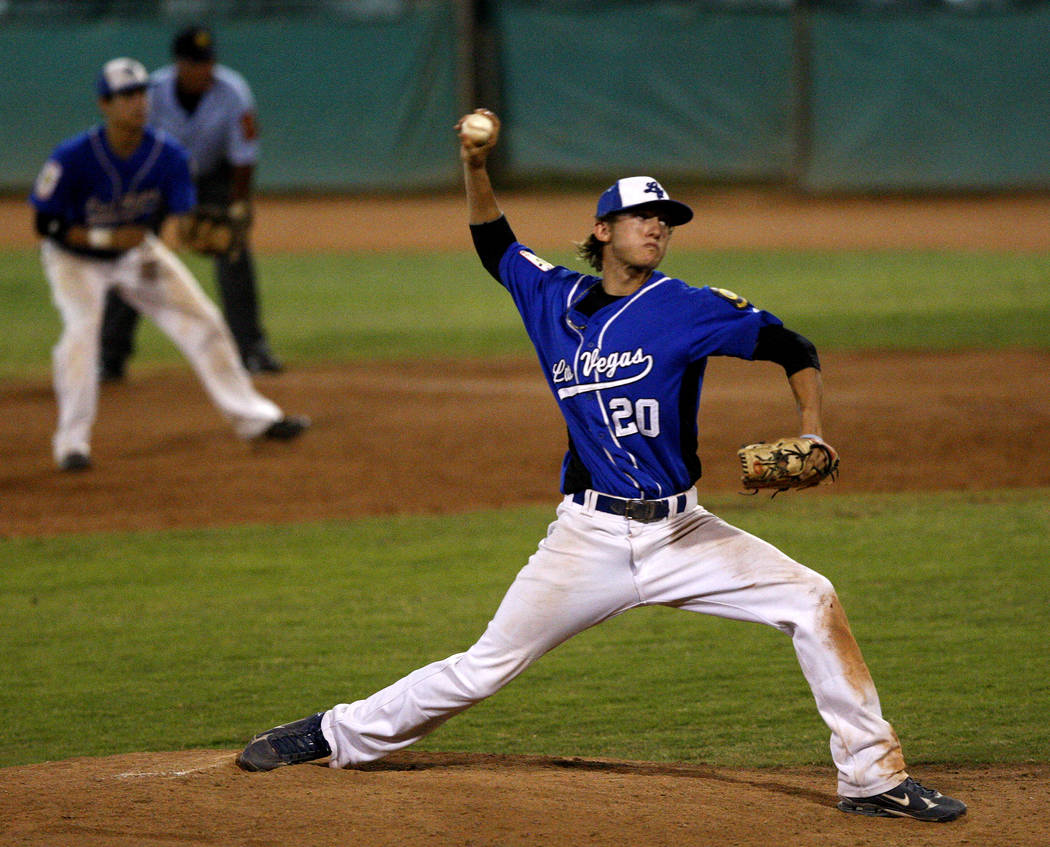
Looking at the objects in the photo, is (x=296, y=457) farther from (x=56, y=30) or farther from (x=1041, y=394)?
(x=56, y=30)

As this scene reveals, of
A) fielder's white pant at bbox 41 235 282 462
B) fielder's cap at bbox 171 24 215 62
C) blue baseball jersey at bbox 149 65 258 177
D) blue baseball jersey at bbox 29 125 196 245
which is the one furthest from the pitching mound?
blue baseball jersey at bbox 149 65 258 177

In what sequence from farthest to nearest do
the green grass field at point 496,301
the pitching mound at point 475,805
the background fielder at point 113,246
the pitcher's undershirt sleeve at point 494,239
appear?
1. the green grass field at point 496,301
2. the background fielder at point 113,246
3. the pitcher's undershirt sleeve at point 494,239
4. the pitching mound at point 475,805

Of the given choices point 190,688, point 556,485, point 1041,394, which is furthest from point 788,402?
point 190,688

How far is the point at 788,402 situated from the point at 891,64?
40.5ft

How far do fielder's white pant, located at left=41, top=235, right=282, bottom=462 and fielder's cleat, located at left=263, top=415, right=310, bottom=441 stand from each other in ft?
0.86

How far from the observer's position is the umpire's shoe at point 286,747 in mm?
4082

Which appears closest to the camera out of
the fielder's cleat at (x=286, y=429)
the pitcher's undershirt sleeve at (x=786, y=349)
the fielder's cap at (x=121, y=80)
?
the pitcher's undershirt sleeve at (x=786, y=349)

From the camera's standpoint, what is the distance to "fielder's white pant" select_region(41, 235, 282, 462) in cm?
832

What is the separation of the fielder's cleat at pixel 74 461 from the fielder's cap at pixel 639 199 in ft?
17.2

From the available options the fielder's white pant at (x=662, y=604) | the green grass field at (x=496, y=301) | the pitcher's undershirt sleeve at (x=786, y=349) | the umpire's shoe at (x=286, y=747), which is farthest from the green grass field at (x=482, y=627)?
the green grass field at (x=496, y=301)

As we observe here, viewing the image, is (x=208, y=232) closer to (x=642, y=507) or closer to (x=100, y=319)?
(x=100, y=319)

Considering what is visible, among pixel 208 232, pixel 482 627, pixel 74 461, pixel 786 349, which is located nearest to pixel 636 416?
pixel 786 349

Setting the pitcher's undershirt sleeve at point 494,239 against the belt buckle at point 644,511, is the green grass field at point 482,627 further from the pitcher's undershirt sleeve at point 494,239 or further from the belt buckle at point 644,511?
the pitcher's undershirt sleeve at point 494,239

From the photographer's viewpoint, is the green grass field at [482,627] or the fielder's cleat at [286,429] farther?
the fielder's cleat at [286,429]
